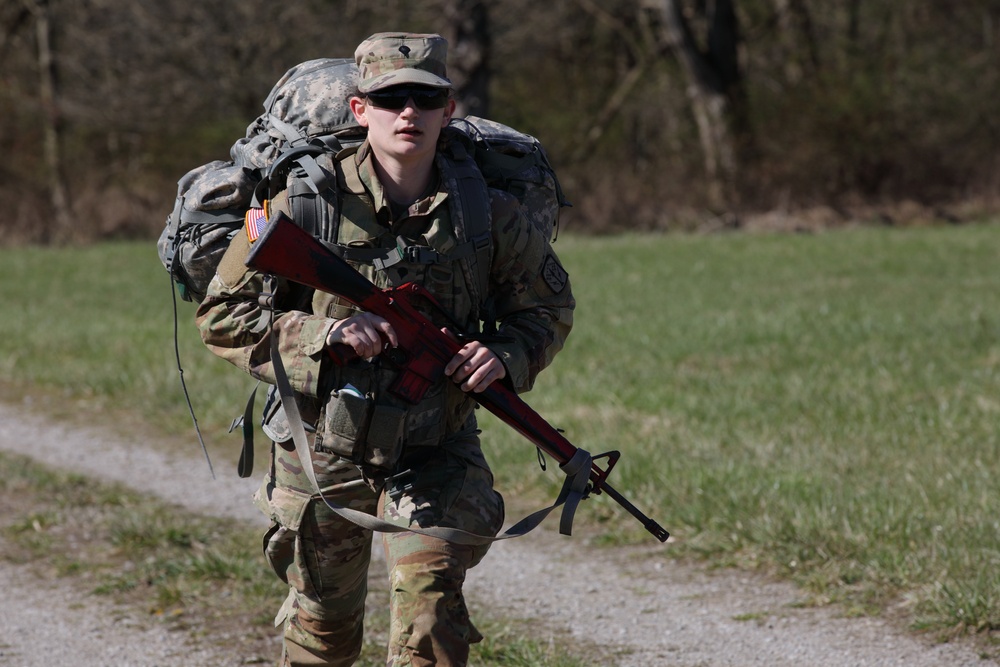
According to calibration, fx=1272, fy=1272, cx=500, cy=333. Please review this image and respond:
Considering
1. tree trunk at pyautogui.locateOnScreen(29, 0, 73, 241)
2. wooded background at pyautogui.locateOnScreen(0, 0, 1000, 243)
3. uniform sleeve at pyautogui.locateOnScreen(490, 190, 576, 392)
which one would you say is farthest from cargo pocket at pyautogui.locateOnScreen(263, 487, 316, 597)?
tree trunk at pyautogui.locateOnScreen(29, 0, 73, 241)

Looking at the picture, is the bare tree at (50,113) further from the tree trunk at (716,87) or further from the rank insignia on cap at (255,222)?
the rank insignia on cap at (255,222)

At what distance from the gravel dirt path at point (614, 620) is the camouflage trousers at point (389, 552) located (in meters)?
1.06

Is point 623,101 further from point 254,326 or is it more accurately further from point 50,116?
point 254,326

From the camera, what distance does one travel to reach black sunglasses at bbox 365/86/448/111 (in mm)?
3172

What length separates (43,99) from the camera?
2467 centimetres

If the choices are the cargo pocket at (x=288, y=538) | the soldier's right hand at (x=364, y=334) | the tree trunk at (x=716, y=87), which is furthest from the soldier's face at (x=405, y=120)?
the tree trunk at (x=716, y=87)

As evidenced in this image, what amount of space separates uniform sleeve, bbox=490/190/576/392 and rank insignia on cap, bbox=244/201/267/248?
60 centimetres

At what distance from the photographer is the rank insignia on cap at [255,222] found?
3.27m

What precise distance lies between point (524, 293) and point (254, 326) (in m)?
0.73

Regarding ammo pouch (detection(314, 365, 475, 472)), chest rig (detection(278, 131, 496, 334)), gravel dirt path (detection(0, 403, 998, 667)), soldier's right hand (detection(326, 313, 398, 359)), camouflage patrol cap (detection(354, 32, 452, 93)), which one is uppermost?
camouflage patrol cap (detection(354, 32, 452, 93))

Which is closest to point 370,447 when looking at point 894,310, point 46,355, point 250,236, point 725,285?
point 250,236

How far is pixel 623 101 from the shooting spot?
27000 mm

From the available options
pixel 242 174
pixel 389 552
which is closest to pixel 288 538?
pixel 389 552

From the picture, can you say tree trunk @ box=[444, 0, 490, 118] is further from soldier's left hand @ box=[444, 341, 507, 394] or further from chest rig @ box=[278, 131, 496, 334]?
soldier's left hand @ box=[444, 341, 507, 394]
